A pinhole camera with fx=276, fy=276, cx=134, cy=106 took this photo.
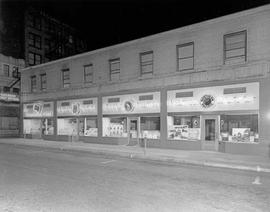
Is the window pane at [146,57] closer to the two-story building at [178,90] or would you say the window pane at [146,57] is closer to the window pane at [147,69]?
the two-story building at [178,90]

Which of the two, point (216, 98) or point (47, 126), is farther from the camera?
point (47, 126)

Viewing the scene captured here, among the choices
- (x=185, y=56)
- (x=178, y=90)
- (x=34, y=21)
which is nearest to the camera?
(x=185, y=56)

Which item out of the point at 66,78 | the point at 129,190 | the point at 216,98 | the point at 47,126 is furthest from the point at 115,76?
the point at 129,190

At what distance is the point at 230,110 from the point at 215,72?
2.49 m

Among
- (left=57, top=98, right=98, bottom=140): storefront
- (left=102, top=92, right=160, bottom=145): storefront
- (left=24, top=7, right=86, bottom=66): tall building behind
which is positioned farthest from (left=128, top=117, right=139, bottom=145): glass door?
(left=24, top=7, right=86, bottom=66): tall building behind

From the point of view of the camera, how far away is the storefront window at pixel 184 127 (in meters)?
17.7

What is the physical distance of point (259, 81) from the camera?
15.2m

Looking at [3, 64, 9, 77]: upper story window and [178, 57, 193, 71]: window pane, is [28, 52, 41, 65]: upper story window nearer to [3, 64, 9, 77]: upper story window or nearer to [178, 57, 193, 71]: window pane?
[3, 64, 9, 77]: upper story window

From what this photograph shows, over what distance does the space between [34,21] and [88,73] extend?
28.3 meters

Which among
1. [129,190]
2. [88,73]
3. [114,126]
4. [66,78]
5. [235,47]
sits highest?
[235,47]

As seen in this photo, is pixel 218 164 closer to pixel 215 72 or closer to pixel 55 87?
pixel 215 72

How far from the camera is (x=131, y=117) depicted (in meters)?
21.0

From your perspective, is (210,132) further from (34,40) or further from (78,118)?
(34,40)

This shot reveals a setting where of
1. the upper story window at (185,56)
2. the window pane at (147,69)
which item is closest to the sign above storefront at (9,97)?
the window pane at (147,69)
